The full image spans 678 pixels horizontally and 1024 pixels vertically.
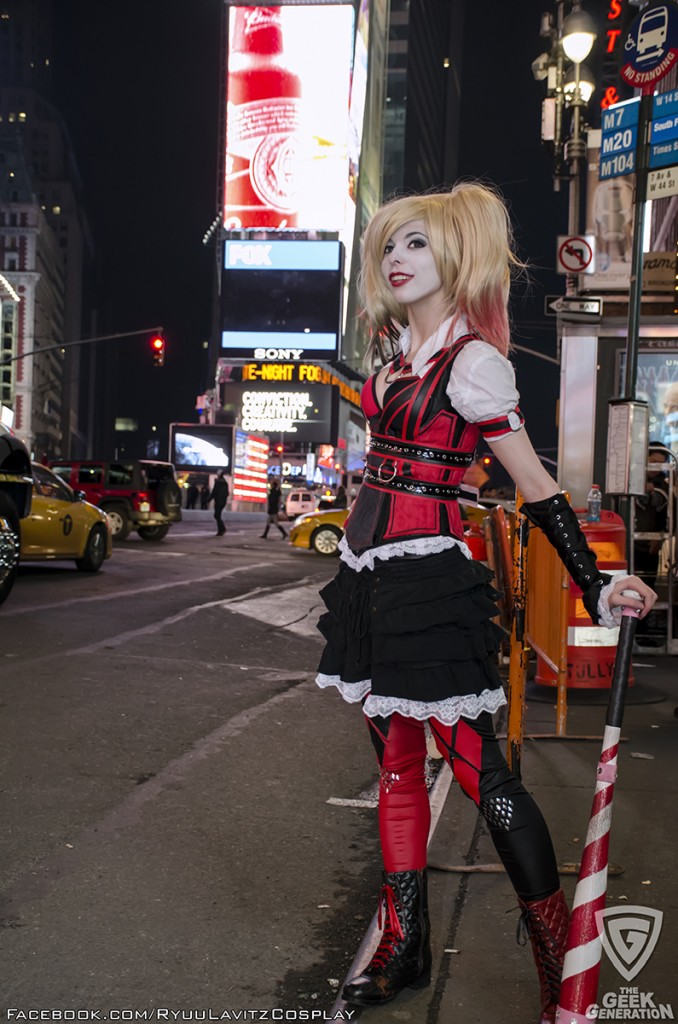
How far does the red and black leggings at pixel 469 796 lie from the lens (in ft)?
8.48

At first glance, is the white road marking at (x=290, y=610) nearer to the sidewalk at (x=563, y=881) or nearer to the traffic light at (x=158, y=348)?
the sidewalk at (x=563, y=881)

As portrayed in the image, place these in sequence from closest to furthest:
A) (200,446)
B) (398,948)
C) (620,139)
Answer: (398,948) < (620,139) < (200,446)

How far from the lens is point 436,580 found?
272cm

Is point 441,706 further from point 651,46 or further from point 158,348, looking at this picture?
point 158,348

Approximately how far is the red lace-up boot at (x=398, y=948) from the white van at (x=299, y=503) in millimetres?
44583

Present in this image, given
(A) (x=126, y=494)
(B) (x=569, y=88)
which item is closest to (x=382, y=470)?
(B) (x=569, y=88)

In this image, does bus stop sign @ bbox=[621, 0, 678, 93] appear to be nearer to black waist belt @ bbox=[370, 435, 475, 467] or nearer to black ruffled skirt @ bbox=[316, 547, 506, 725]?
black waist belt @ bbox=[370, 435, 475, 467]

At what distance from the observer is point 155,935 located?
3.13 m

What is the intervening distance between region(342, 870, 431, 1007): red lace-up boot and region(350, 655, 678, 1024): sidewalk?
0.05 m

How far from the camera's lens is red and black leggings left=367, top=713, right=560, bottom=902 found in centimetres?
259

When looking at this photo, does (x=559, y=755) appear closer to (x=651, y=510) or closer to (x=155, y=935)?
(x=155, y=935)

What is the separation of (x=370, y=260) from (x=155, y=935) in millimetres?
1991

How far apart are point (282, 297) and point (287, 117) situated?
514 inches

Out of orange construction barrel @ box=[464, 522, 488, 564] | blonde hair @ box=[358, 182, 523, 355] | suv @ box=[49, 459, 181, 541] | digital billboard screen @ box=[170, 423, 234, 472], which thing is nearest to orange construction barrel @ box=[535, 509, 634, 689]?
orange construction barrel @ box=[464, 522, 488, 564]
